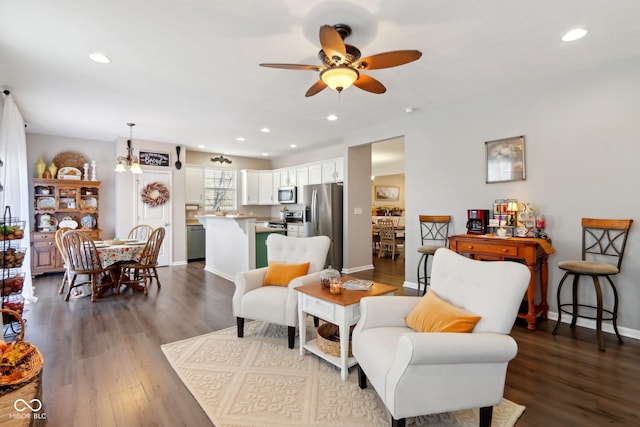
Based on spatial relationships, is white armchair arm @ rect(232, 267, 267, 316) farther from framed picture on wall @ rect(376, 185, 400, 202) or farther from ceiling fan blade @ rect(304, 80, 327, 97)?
framed picture on wall @ rect(376, 185, 400, 202)

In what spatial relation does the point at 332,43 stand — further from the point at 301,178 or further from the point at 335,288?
the point at 301,178

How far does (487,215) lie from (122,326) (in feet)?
14.3

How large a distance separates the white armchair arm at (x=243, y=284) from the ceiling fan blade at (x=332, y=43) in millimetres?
2040

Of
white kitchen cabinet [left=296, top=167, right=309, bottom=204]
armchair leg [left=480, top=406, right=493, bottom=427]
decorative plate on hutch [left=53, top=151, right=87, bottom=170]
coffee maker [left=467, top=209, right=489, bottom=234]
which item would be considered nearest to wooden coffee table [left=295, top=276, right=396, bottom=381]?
armchair leg [left=480, top=406, right=493, bottom=427]

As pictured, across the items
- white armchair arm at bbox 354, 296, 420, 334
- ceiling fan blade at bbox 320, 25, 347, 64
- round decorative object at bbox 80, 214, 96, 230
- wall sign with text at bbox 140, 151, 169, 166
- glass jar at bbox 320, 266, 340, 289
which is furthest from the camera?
wall sign with text at bbox 140, 151, 169, 166

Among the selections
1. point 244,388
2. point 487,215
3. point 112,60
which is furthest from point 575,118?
point 112,60

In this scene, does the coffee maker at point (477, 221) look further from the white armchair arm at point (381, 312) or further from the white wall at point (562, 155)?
the white armchair arm at point (381, 312)

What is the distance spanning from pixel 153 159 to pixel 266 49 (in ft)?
15.6

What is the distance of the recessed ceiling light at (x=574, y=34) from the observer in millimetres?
2404

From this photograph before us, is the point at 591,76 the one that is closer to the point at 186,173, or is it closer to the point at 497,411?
the point at 497,411

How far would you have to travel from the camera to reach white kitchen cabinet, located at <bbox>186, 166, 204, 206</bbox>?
7348 mm

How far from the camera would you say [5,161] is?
3213 mm

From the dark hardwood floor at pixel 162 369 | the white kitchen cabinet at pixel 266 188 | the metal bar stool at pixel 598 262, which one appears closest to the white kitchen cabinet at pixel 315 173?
the white kitchen cabinet at pixel 266 188

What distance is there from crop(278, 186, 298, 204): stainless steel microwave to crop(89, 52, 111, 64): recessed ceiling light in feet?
15.2
